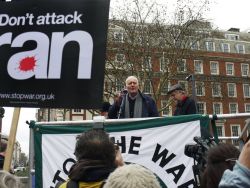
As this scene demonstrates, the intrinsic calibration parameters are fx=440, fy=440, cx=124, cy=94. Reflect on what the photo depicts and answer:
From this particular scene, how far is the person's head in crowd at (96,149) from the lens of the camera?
2.56 metres

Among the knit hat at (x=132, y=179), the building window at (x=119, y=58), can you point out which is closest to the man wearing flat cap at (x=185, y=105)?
the knit hat at (x=132, y=179)

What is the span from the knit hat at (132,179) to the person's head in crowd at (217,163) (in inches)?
13.6

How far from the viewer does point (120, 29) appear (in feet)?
99.5

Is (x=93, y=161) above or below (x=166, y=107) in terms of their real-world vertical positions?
below

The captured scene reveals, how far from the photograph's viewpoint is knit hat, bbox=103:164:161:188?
176cm

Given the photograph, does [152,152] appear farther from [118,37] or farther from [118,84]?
[118,84]

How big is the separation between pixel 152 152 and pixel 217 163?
2053 mm

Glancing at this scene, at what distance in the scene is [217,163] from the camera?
81.4 inches

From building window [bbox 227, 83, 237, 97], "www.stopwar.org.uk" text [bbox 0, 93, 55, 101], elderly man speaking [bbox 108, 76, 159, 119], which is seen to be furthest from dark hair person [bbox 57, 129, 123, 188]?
building window [bbox 227, 83, 237, 97]

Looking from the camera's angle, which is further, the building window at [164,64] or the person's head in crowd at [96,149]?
the building window at [164,64]

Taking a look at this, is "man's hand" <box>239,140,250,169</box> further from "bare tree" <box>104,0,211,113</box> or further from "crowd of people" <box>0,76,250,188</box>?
"bare tree" <box>104,0,211,113</box>

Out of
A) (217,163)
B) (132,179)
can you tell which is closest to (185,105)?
(217,163)

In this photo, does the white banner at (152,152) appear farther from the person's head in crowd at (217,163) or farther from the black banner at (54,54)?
the person's head in crowd at (217,163)

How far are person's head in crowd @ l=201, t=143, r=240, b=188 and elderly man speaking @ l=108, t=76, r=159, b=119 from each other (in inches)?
116
